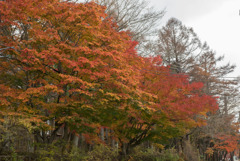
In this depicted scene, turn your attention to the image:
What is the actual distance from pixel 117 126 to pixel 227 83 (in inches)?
873

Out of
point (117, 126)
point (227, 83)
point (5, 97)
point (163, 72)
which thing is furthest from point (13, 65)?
point (227, 83)

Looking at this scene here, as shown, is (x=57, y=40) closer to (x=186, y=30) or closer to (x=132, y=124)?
(x=132, y=124)

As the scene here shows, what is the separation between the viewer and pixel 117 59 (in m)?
13.2

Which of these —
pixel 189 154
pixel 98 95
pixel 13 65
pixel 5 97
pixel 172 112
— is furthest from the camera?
pixel 189 154

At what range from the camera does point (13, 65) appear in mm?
13641

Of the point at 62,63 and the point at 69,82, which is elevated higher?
the point at 62,63

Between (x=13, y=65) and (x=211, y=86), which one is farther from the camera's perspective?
(x=211, y=86)

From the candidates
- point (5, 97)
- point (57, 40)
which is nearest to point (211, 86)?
point (57, 40)

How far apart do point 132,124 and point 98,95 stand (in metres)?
7.34

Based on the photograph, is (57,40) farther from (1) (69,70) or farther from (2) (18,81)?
(2) (18,81)

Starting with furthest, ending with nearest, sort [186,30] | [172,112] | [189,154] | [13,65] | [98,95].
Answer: [186,30], [189,154], [172,112], [13,65], [98,95]

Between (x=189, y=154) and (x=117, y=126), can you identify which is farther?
(x=189, y=154)

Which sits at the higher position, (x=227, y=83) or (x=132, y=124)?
(x=227, y=83)

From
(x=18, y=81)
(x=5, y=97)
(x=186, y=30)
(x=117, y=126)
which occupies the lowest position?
(x=117, y=126)
